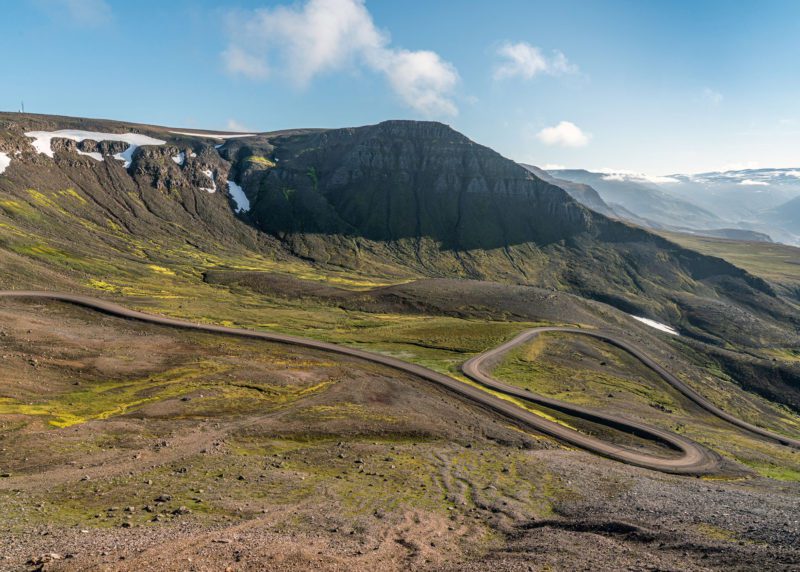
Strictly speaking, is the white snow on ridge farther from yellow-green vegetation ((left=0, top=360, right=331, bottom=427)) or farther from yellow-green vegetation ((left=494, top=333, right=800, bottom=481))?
yellow-green vegetation ((left=0, top=360, right=331, bottom=427))

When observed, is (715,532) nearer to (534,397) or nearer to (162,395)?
(534,397)

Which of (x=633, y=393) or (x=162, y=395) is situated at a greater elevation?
(x=162, y=395)

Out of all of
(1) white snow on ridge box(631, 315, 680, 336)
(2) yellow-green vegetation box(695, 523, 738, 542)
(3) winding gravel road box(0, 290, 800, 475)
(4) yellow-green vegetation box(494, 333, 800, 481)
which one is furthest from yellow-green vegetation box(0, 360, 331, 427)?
(1) white snow on ridge box(631, 315, 680, 336)

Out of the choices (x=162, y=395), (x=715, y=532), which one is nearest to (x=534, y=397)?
(x=715, y=532)

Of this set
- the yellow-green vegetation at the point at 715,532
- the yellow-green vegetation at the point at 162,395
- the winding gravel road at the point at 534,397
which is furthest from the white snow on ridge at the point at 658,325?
the yellow-green vegetation at the point at 715,532

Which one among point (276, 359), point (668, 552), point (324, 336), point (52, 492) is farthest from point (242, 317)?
point (668, 552)

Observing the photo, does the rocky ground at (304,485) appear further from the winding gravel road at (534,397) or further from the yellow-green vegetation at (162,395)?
the winding gravel road at (534,397)
